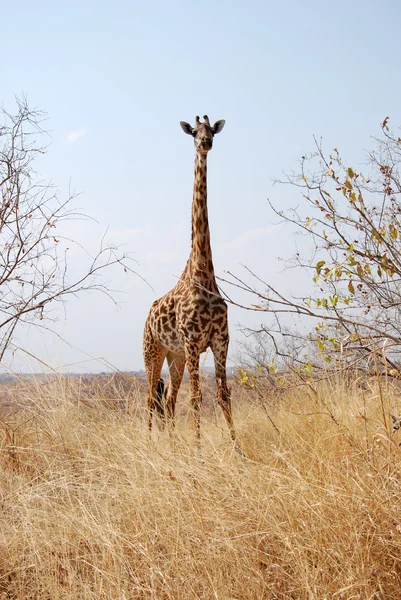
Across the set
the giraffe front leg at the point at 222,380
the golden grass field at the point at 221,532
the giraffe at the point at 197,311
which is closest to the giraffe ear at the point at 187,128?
the giraffe at the point at 197,311

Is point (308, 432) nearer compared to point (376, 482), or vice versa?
point (376, 482)

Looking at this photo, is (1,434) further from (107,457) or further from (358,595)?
(358,595)

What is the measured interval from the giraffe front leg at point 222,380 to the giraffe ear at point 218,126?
179 cm

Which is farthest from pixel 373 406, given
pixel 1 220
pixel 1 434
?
pixel 1 220

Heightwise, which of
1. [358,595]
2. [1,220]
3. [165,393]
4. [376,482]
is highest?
[1,220]

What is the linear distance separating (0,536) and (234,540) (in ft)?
4.59

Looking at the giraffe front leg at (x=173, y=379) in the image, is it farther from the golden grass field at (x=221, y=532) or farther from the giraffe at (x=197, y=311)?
the golden grass field at (x=221, y=532)

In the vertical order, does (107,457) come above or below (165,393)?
below

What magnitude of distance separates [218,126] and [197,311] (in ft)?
5.30

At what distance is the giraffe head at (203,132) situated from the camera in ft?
16.3

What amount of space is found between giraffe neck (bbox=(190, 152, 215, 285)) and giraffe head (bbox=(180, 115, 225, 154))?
17 centimetres

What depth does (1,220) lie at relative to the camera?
5.70m

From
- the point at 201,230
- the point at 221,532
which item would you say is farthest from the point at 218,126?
the point at 221,532

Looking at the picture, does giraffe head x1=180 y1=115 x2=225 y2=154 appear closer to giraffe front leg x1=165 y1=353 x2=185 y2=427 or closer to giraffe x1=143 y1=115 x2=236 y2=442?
giraffe x1=143 y1=115 x2=236 y2=442
